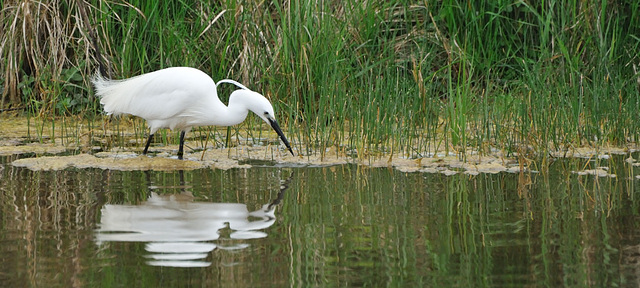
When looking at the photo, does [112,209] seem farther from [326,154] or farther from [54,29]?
[54,29]

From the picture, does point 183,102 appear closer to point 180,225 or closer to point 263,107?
point 263,107

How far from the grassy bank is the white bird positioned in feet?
2.00

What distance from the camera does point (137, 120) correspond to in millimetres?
7887

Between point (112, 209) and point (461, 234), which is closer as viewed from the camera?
point (461, 234)

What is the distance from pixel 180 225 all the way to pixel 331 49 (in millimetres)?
3632

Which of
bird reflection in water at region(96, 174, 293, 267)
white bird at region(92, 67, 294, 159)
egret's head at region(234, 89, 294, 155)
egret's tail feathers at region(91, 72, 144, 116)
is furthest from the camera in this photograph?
egret's tail feathers at region(91, 72, 144, 116)

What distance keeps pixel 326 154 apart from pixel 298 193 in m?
1.41

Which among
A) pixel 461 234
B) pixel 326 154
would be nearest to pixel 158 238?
pixel 461 234

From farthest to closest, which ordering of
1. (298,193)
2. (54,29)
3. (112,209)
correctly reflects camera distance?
(54,29) → (298,193) → (112,209)

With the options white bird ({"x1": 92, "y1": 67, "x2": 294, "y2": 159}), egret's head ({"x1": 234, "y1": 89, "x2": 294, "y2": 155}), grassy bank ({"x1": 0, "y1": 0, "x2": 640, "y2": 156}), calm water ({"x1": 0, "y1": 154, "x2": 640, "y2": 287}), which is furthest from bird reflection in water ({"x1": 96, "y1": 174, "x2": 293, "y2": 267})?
grassy bank ({"x1": 0, "y1": 0, "x2": 640, "y2": 156})

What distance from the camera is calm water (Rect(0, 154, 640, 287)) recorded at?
2.78 m

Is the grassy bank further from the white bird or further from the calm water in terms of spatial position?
the calm water

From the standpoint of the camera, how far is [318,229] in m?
3.50

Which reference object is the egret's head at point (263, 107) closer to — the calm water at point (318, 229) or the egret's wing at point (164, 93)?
the egret's wing at point (164, 93)
